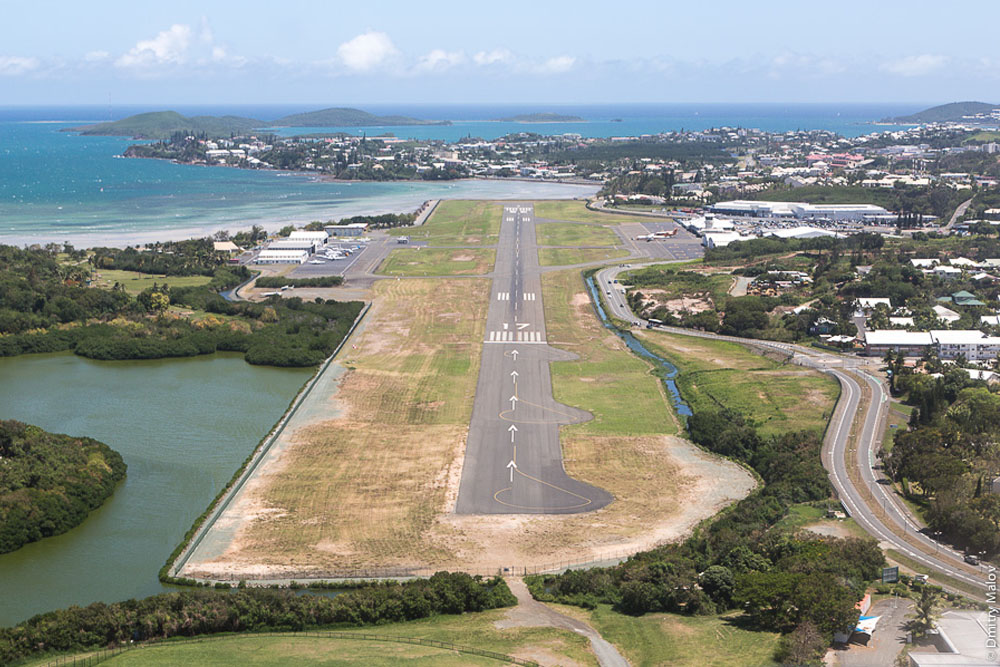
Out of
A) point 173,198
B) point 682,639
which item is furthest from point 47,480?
point 173,198

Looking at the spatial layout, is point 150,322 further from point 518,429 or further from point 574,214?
point 574,214

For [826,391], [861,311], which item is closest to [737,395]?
[826,391]

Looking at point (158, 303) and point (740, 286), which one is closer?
point (158, 303)

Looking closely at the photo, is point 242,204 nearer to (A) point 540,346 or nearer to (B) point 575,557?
(A) point 540,346

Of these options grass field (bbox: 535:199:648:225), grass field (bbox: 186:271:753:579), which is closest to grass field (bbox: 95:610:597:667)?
grass field (bbox: 186:271:753:579)

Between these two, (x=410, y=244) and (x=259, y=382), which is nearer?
(x=259, y=382)

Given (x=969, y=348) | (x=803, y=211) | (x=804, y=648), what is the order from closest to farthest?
(x=804, y=648) < (x=969, y=348) < (x=803, y=211)
